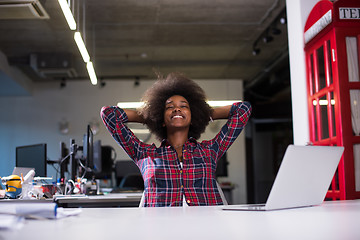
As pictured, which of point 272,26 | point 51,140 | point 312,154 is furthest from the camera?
point 51,140

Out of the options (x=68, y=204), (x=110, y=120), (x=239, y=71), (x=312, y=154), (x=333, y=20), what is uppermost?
(x=239, y=71)

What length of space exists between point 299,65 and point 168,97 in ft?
5.19

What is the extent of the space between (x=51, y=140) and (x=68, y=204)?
689 cm

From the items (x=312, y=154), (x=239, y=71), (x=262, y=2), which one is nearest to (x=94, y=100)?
(x=239, y=71)

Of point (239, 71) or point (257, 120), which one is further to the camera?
point (257, 120)

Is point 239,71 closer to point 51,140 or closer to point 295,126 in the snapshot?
point 51,140

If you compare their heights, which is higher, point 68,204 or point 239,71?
point 239,71

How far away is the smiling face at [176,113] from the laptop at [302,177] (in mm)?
1030

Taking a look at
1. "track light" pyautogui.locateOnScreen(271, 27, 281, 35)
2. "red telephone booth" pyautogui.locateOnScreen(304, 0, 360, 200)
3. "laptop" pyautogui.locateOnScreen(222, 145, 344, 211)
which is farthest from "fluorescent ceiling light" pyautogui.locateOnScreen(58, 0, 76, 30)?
"track light" pyautogui.locateOnScreen(271, 27, 281, 35)

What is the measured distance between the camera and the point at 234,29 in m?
7.32

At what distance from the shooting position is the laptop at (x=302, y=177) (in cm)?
142

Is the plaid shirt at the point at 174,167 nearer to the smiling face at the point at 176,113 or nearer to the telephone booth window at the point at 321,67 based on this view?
the smiling face at the point at 176,113

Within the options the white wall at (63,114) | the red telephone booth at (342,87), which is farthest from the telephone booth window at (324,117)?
the white wall at (63,114)

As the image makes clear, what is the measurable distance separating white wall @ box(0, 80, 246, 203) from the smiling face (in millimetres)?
7265
